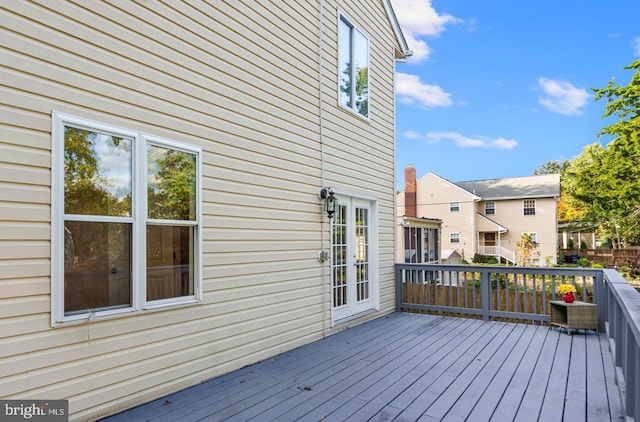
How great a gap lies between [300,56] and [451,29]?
1898 centimetres

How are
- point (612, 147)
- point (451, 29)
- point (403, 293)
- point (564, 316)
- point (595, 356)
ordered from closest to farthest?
point (595, 356)
point (564, 316)
point (403, 293)
point (612, 147)
point (451, 29)

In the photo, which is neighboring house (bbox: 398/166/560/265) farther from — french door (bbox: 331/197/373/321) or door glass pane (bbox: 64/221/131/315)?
door glass pane (bbox: 64/221/131/315)

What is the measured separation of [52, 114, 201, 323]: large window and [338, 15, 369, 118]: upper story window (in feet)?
10.5

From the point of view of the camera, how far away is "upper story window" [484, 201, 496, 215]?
24.7m

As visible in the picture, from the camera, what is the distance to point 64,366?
8.46ft

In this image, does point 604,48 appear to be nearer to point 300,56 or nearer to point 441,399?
point 300,56

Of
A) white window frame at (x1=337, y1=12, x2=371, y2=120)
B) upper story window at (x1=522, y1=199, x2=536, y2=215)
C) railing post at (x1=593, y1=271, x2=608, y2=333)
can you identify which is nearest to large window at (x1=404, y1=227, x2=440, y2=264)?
upper story window at (x1=522, y1=199, x2=536, y2=215)

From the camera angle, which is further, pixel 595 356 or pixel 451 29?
pixel 451 29

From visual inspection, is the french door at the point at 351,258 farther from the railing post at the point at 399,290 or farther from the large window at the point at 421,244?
the large window at the point at 421,244

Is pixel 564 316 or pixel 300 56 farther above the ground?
pixel 300 56

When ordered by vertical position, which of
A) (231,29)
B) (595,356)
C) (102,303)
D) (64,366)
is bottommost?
(595,356)

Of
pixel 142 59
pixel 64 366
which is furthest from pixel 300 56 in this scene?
pixel 64 366

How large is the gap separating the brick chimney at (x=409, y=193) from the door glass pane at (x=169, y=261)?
22260mm

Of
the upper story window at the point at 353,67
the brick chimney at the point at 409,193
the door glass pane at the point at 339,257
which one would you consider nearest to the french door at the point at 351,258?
A: the door glass pane at the point at 339,257
